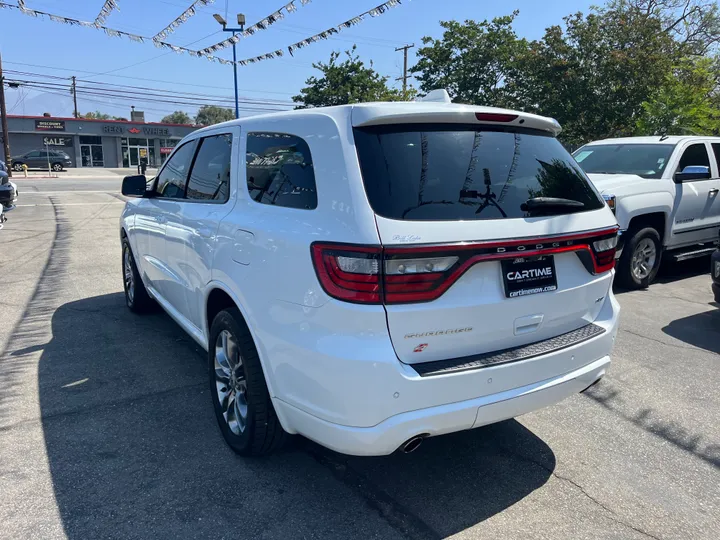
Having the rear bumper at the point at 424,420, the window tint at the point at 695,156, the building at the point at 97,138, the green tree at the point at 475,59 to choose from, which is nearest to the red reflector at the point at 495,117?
the rear bumper at the point at 424,420

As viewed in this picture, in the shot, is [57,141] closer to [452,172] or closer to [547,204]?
[452,172]

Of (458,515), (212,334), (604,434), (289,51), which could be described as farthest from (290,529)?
(289,51)

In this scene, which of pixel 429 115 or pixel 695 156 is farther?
pixel 695 156

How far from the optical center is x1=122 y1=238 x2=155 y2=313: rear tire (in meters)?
5.58

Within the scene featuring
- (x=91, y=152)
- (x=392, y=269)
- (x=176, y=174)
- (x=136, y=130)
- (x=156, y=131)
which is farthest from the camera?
(x=156, y=131)

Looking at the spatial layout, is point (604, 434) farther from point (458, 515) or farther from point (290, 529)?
point (290, 529)

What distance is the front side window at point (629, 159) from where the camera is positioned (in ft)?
24.5

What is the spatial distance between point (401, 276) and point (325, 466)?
138cm

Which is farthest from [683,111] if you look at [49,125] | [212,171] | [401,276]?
[49,125]

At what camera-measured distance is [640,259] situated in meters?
7.04

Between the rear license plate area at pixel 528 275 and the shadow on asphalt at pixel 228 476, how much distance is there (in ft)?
3.56

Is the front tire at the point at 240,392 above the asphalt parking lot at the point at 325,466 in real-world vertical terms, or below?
above

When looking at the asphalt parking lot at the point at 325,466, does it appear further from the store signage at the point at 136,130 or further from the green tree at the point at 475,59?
the store signage at the point at 136,130

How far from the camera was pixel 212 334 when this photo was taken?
331 cm
